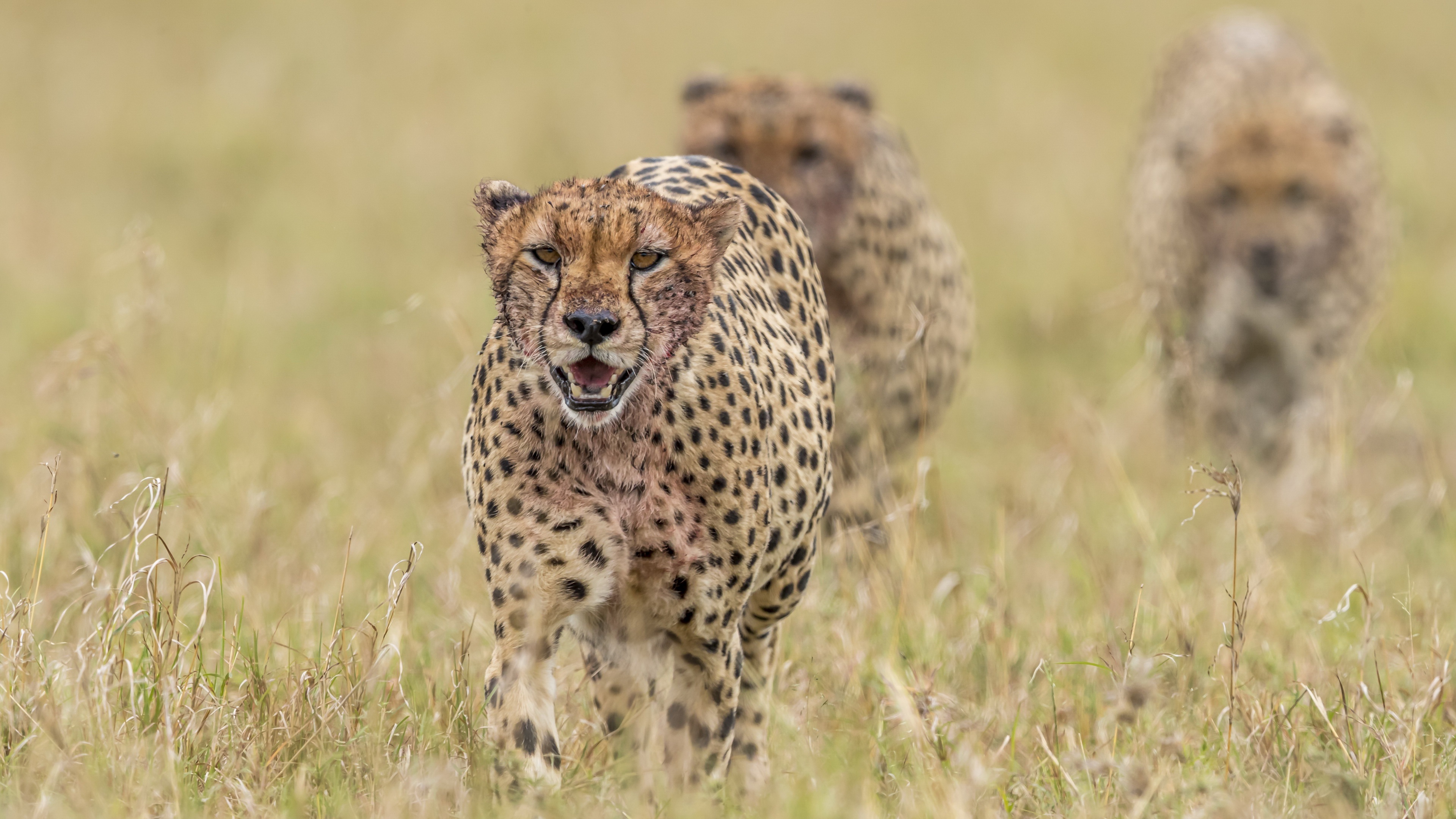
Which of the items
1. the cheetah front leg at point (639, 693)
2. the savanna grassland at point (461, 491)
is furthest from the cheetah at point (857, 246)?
the cheetah front leg at point (639, 693)

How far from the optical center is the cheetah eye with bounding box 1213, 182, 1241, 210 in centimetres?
692

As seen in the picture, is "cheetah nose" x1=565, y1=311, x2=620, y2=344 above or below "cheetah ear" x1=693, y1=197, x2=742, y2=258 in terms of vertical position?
below

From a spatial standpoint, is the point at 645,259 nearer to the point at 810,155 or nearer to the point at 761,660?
the point at 761,660

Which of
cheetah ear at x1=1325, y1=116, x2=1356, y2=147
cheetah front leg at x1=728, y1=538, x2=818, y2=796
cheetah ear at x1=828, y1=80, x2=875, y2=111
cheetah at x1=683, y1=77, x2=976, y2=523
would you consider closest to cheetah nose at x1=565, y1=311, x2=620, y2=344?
cheetah front leg at x1=728, y1=538, x2=818, y2=796

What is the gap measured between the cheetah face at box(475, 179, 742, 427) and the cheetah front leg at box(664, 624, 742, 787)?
51 cm

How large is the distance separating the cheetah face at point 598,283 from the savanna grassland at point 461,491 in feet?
1.84

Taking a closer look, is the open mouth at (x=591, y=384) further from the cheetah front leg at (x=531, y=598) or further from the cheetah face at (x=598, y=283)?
the cheetah front leg at (x=531, y=598)

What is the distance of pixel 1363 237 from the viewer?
705 centimetres

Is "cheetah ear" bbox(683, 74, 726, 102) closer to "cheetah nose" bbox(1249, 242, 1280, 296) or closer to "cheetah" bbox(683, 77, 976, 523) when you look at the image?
"cheetah" bbox(683, 77, 976, 523)

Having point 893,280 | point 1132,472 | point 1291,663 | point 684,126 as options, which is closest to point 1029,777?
point 1291,663

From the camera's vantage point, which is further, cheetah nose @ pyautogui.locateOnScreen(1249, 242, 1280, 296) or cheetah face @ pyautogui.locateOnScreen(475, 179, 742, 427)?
cheetah nose @ pyautogui.locateOnScreen(1249, 242, 1280, 296)

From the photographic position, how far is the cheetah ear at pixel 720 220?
287 cm

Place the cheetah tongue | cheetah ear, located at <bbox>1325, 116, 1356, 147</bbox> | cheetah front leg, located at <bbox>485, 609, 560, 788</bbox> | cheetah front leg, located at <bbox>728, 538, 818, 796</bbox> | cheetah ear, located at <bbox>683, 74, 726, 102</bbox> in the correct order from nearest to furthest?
the cheetah tongue < cheetah front leg, located at <bbox>485, 609, 560, 788</bbox> < cheetah front leg, located at <bbox>728, 538, 818, 796</bbox> < cheetah ear, located at <bbox>683, 74, 726, 102</bbox> < cheetah ear, located at <bbox>1325, 116, 1356, 147</bbox>

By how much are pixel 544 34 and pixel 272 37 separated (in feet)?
6.83
